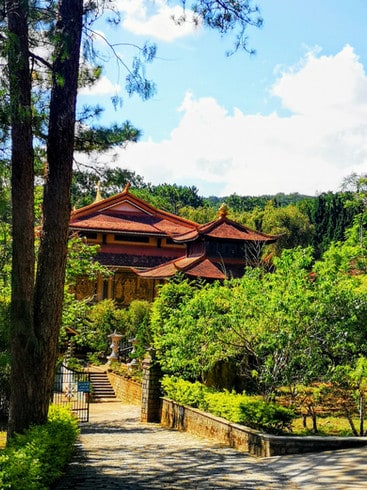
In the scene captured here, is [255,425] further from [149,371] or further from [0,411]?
[0,411]

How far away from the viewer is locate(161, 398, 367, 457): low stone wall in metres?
9.80

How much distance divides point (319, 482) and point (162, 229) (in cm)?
3145

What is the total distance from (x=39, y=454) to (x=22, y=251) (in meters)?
2.58

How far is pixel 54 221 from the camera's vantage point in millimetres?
8562

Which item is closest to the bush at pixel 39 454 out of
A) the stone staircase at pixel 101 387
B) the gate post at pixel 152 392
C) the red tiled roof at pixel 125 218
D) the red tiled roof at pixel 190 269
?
the gate post at pixel 152 392

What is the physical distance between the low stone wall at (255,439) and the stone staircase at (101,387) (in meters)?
9.64

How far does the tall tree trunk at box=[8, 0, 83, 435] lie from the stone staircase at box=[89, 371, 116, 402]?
14.3 m

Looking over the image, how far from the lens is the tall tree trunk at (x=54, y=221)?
8359 millimetres

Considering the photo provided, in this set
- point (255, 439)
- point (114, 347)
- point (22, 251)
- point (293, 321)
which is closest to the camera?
point (22, 251)

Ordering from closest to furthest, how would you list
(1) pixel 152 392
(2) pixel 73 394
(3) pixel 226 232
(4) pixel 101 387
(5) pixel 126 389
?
1. (1) pixel 152 392
2. (2) pixel 73 394
3. (5) pixel 126 389
4. (4) pixel 101 387
5. (3) pixel 226 232

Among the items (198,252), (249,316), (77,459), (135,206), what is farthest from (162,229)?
(77,459)

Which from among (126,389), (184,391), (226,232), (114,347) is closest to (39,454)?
(184,391)

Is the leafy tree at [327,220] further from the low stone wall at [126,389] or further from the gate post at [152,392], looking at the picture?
the gate post at [152,392]

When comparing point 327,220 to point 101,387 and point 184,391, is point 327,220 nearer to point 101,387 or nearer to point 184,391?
point 101,387
